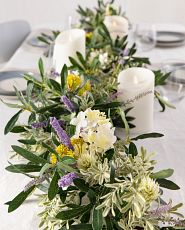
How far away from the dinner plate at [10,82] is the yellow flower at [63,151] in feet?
2.52

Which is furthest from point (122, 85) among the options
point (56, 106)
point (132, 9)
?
point (132, 9)

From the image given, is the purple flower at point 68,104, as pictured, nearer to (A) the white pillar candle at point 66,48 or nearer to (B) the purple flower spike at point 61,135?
(B) the purple flower spike at point 61,135

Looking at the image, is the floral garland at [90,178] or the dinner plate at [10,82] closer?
the floral garland at [90,178]

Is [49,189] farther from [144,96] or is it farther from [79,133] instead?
[144,96]

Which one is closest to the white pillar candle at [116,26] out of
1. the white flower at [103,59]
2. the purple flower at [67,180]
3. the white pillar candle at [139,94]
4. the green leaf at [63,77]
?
the white flower at [103,59]

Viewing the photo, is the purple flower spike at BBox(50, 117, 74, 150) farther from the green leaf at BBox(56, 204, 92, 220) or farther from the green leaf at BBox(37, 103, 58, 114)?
the green leaf at BBox(37, 103, 58, 114)

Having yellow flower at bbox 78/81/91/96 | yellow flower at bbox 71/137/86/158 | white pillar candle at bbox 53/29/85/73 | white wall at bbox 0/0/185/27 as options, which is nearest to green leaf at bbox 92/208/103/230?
yellow flower at bbox 71/137/86/158

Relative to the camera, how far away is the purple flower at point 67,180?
2.75ft

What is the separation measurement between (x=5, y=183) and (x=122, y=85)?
409mm

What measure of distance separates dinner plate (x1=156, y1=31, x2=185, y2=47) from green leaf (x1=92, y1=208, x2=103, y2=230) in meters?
1.63

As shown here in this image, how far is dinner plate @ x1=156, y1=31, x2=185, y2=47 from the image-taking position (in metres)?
2.35

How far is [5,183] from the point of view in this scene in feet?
3.86

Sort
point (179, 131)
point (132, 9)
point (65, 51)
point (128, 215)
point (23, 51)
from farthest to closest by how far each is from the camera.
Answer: point (132, 9) < point (23, 51) < point (65, 51) < point (179, 131) < point (128, 215)

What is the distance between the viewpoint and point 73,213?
0.85 metres
